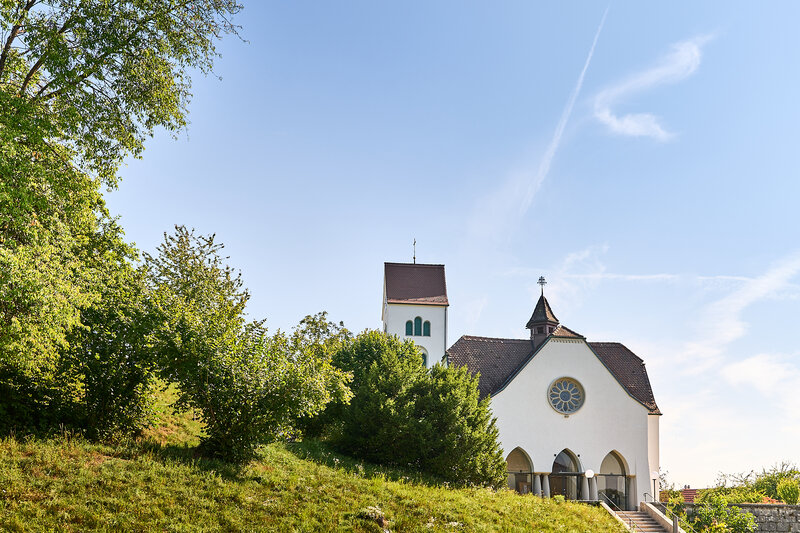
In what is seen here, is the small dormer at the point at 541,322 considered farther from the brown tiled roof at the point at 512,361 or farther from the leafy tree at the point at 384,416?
the leafy tree at the point at 384,416

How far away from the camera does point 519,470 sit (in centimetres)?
3728

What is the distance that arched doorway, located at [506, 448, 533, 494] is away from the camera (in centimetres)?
3678

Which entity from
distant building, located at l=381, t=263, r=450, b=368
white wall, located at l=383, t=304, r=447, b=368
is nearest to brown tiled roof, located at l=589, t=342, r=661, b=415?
white wall, located at l=383, t=304, r=447, b=368

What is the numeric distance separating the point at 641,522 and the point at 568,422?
8.74 meters

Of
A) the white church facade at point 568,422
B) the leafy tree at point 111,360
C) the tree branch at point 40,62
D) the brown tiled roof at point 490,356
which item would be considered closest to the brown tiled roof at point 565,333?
the white church facade at point 568,422

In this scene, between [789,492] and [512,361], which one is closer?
[789,492]

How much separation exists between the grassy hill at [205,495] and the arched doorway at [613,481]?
16805 mm

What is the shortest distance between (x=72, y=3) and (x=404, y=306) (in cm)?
3024

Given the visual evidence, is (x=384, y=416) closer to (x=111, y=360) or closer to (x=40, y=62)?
(x=111, y=360)

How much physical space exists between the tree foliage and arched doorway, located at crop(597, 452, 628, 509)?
1245cm

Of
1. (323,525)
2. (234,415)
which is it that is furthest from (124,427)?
(323,525)

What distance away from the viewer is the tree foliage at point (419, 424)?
24.9 m

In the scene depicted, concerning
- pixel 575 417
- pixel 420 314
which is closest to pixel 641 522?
pixel 575 417

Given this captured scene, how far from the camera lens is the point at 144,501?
564 inches
